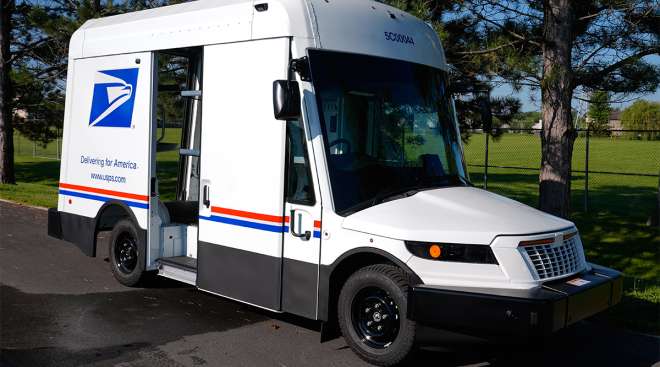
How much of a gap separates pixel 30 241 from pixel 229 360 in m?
6.26

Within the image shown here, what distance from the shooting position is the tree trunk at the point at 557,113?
919 cm

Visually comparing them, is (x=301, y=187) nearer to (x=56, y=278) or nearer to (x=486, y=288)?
(x=486, y=288)

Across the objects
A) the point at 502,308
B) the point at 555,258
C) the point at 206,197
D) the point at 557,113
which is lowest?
the point at 502,308

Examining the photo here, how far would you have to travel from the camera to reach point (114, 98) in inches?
301

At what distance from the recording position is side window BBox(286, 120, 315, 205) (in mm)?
5496

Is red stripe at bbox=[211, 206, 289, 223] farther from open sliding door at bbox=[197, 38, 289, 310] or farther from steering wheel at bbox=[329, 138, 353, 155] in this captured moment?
steering wheel at bbox=[329, 138, 353, 155]

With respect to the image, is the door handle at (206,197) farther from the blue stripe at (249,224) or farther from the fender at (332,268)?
the fender at (332,268)

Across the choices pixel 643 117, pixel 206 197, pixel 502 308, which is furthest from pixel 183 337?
pixel 643 117

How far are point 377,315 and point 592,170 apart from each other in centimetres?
2920

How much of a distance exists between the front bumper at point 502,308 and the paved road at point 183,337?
0.23 m

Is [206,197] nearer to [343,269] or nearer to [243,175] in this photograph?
[243,175]

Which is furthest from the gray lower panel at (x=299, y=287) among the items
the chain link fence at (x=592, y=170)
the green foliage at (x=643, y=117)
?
the green foliage at (x=643, y=117)

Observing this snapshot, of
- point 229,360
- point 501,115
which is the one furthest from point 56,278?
point 501,115

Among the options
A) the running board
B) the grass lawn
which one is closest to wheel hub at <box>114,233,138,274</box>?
the running board
